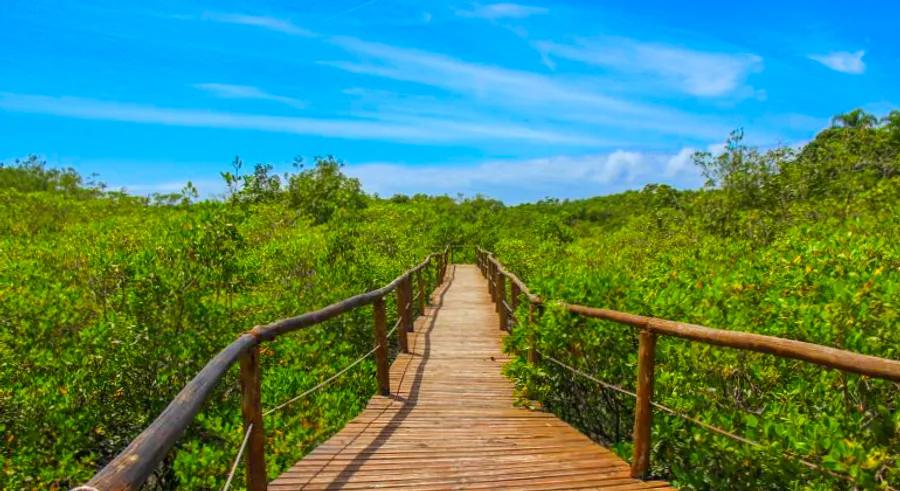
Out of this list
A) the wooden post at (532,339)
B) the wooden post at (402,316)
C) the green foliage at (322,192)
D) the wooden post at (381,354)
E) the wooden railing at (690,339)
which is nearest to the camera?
the wooden railing at (690,339)

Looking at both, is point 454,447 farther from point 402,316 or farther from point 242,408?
point 402,316

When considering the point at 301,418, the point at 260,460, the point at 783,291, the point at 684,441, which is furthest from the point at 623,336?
the point at 301,418

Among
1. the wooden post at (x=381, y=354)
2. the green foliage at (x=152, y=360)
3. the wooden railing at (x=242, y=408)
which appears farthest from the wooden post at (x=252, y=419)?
the green foliage at (x=152, y=360)

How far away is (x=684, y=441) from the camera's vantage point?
3.81m

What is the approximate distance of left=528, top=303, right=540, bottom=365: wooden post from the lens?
17.6 feet

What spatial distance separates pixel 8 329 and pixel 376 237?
10.6m

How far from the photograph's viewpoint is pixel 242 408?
2.87 m

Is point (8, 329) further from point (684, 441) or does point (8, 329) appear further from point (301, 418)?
point (684, 441)

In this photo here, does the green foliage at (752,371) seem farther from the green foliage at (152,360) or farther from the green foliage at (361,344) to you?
the green foliage at (152,360)

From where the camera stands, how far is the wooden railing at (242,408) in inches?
56.9

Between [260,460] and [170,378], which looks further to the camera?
[170,378]

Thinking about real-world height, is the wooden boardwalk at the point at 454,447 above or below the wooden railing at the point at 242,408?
below

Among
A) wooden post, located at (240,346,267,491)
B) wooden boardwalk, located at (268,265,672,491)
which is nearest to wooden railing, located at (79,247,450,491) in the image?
wooden post, located at (240,346,267,491)

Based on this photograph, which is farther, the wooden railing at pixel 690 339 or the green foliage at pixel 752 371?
the green foliage at pixel 752 371
